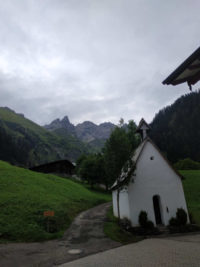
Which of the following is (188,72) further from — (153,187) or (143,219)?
(153,187)

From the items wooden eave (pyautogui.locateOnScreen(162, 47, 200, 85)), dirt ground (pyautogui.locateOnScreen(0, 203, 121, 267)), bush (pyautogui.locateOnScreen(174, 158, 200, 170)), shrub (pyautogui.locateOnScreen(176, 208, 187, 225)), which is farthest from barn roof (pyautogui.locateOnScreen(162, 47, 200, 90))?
bush (pyautogui.locateOnScreen(174, 158, 200, 170))

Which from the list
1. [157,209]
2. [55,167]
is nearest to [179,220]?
[157,209]

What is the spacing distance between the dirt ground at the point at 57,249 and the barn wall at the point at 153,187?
4.46 m

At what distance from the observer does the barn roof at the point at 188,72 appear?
3.71 metres

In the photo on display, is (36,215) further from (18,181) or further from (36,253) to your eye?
(18,181)

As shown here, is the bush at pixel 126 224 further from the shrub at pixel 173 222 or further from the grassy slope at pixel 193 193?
the grassy slope at pixel 193 193

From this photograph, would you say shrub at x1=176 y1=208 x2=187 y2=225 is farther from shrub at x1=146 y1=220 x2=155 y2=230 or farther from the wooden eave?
the wooden eave

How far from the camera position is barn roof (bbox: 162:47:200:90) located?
3.71m

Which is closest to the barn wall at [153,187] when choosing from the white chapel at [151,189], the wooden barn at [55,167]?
the white chapel at [151,189]

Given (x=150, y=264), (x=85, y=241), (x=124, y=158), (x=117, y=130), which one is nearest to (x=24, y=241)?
(x=85, y=241)

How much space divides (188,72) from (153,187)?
50.8ft

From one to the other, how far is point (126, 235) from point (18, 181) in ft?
59.7

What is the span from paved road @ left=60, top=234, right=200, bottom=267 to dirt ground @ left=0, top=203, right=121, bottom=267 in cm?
101

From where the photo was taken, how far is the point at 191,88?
4.52m
